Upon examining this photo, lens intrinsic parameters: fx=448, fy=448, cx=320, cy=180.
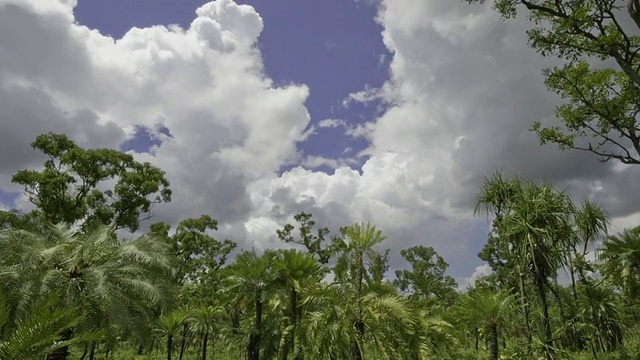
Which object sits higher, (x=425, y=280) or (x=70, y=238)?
(x=425, y=280)

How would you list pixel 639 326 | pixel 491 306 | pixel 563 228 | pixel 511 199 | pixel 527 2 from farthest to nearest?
pixel 639 326 < pixel 491 306 < pixel 511 199 < pixel 563 228 < pixel 527 2

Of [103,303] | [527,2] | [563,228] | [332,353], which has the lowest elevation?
[332,353]

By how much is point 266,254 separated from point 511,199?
11.8 m

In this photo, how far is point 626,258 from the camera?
2252 centimetres

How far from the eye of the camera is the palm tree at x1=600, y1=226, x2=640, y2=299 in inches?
882

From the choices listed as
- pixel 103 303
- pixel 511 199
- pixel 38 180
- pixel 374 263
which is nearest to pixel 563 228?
pixel 511 199

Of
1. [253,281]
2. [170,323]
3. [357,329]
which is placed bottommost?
[357,329]

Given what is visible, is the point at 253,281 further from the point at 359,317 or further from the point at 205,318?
the point at 205,318

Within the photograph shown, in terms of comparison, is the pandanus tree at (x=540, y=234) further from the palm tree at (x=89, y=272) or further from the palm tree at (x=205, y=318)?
the palm tree at (x=205, y=318)

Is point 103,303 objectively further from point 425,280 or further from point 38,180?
point 425,280

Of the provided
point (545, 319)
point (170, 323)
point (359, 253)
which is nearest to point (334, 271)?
point (359, 253)

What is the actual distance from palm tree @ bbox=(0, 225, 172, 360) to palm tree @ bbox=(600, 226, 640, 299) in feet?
→ 71.7

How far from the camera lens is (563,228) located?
17.0m

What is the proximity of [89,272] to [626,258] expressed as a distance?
80.1ft
